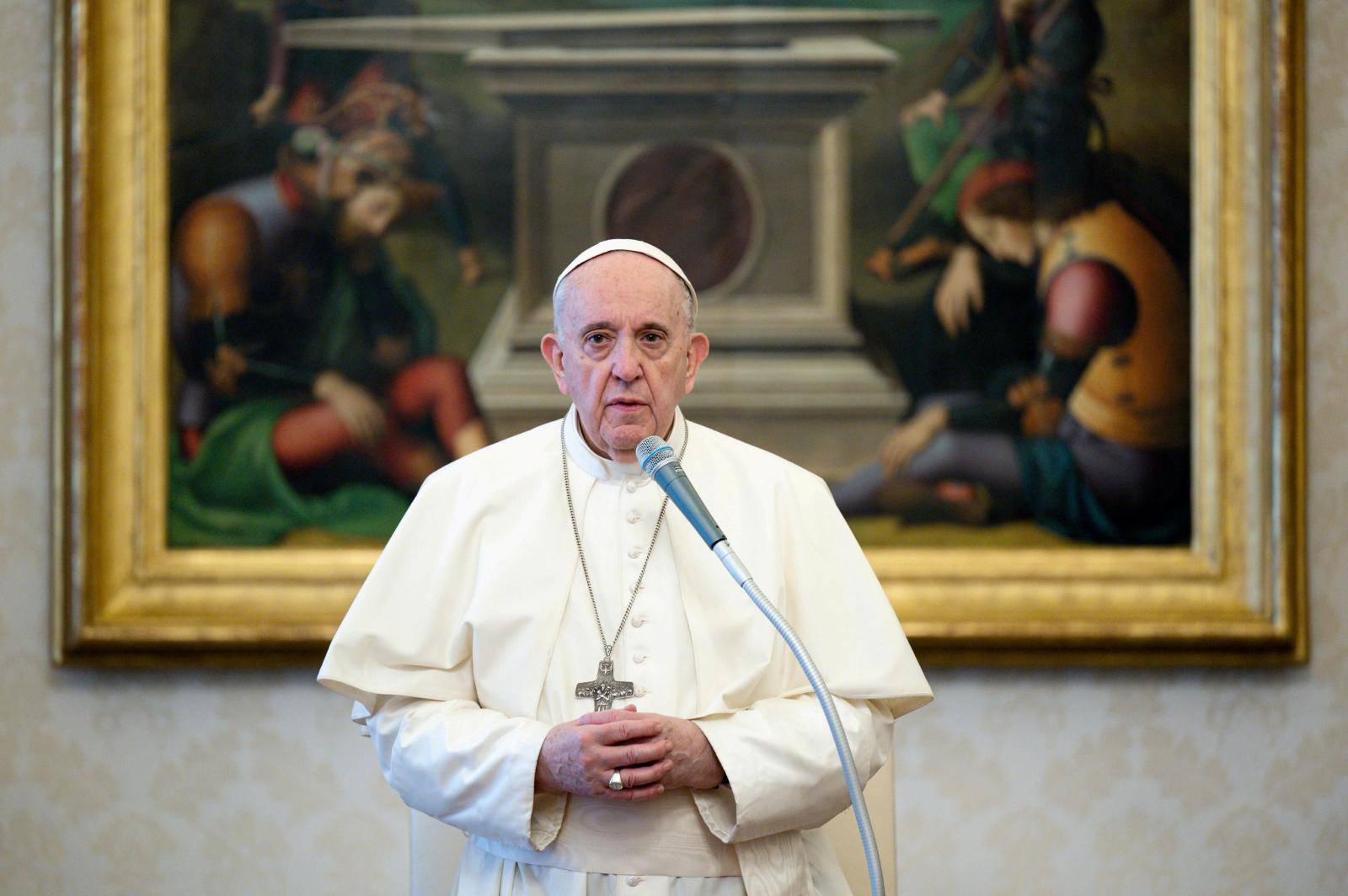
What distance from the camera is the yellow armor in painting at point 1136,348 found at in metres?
3.71

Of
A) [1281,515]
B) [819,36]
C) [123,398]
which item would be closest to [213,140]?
[123,398]

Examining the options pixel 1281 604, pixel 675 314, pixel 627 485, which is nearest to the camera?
pixel 675 314

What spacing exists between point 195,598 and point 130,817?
625 mm

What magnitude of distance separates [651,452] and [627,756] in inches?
17.5

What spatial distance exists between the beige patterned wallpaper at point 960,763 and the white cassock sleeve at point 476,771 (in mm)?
1642

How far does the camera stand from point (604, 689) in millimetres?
2242

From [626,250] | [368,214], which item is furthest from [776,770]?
[368,214]

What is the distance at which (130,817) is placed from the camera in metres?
3.74

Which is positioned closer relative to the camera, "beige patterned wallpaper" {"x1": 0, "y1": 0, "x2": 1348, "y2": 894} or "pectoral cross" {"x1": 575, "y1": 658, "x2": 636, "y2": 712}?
"pectoral cross" {"x1": 575, "y1": 658, "x2": 636, "y2": 712}

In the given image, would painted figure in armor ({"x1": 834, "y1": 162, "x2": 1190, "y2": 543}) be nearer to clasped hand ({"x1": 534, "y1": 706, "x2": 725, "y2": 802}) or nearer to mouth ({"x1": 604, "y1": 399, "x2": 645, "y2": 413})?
mouth ({"x1": 604, "y1": 399, "x2": 645, "y2": 413})

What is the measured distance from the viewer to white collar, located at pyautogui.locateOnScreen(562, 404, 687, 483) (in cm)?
247

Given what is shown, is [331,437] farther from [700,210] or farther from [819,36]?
[819,36]

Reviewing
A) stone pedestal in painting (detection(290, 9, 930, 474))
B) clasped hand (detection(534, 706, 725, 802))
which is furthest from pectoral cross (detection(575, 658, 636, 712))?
stone pedestal in painting (detection(290, 9, 930, 474))

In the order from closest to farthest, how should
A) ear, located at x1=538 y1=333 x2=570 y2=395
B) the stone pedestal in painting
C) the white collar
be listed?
1. ear, located at x1=538 y1=333 x2=570 y2=395
2. the white collar
3. the stone pedestal in painting
